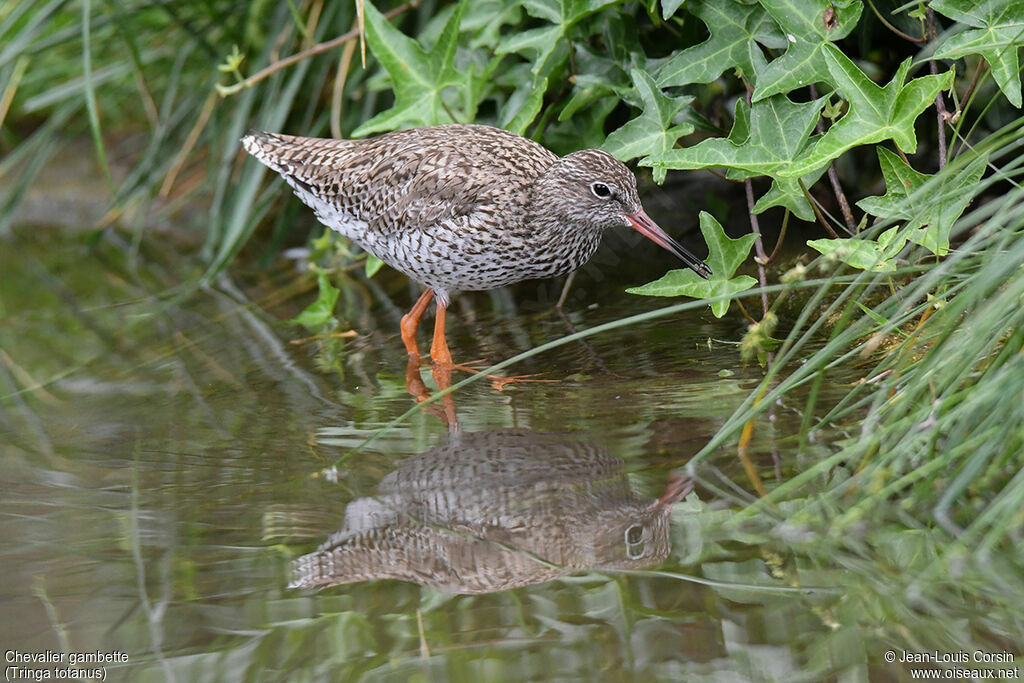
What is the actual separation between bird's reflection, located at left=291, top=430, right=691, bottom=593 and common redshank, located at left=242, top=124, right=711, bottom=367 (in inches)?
51.6

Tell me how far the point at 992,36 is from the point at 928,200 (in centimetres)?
73

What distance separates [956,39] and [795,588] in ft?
7.13

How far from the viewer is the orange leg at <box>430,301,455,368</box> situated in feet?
17.3

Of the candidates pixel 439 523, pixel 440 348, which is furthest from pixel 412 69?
pixel 439 523

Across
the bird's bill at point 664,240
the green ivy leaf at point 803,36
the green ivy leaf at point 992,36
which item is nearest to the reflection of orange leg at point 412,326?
the bird's bill at point 664,240

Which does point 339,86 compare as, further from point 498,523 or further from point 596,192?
point 498,523

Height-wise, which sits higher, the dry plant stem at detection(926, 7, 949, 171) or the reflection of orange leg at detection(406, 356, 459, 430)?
the dry plant stem at detection(926, 7, 949, 171)

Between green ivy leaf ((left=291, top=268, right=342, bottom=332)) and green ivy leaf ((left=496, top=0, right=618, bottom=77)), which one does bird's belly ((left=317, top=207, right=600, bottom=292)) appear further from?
green ivy leaf ((left=496, top=0, right=618, bottom=77))

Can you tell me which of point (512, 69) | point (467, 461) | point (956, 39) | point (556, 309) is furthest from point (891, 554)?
point (512, 69)

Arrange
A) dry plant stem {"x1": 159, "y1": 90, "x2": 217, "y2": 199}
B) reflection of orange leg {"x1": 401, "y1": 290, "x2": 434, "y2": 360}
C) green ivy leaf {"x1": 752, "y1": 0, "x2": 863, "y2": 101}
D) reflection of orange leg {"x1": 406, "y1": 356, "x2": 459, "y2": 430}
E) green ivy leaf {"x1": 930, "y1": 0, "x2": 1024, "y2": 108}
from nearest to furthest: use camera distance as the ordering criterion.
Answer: green ivy leaf {"x1": 930, "y1": 0, "x2": 1024, "y2": 108}
green ivy leaf {"x1": 752, "y1": 0, "x2": 863, "y2": 101}
reflection of orange leg {"x1": 406, "y1": 356, "x2": 459, "y2": 430}
reflection of orange leg {"x1": 401, "y1": 290, "x2": 434, "y2": 360}
dry plant stem {"x1": 159, "y1": 90, "x2": 217, "y2": 199}

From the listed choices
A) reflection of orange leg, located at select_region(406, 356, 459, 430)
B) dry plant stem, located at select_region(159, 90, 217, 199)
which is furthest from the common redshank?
dry plant stem, located at select_region(159, 90, 217, 199)

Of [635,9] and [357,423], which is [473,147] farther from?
[357,423]

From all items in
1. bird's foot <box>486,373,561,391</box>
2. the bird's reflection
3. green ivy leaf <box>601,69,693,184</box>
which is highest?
green ivy leaf <box>601,69,693,184</box>

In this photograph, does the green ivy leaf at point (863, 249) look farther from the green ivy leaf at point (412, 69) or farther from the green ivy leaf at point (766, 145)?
the green ivy leaf at point (412, 69)
